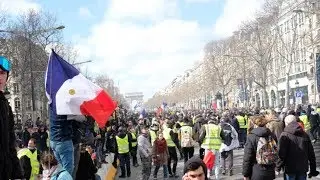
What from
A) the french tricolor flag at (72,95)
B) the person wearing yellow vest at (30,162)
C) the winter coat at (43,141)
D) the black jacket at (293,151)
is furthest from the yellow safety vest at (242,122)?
the french tricolor flag at (72,95)

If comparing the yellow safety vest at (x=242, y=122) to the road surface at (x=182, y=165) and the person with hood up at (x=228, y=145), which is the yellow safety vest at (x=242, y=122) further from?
the person with hood up at (x=228, y=145)

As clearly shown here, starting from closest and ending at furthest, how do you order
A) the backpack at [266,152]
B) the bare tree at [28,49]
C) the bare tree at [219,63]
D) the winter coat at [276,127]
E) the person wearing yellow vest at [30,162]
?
the backpack at [266,152] → the person wearing yellow vest at [30,162] → the winter coat at [276,127] → the bare tree at [28,49] → the bare tree at [219,63]

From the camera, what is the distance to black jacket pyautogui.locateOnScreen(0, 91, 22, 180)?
426 centimetres

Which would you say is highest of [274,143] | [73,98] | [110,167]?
[73,98]

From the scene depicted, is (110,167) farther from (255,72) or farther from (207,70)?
(207,70)

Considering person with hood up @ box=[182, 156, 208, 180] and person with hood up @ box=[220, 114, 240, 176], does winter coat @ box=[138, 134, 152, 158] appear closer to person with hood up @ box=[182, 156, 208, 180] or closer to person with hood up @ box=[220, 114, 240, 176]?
person with hood up @ box=[220, 114, 240, 176]

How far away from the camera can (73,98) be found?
711cm

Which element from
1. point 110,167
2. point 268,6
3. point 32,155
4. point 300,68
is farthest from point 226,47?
point 32,155

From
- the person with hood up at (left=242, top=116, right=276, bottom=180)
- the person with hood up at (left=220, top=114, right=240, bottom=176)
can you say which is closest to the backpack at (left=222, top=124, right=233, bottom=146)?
the person with hood up at (left=220, top=114, right=240, bottom=176)

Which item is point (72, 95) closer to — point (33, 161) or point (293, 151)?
point (293, 151)

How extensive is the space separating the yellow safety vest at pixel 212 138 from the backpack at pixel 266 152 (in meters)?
5.97

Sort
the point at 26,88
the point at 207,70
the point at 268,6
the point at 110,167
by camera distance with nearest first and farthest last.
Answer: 1. the point at 110,167
2. the point at 268,6
3. the point at 26,88
4. the point at 207,70

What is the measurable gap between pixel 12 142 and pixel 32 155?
763 cm

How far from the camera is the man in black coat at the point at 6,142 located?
4.26 m
